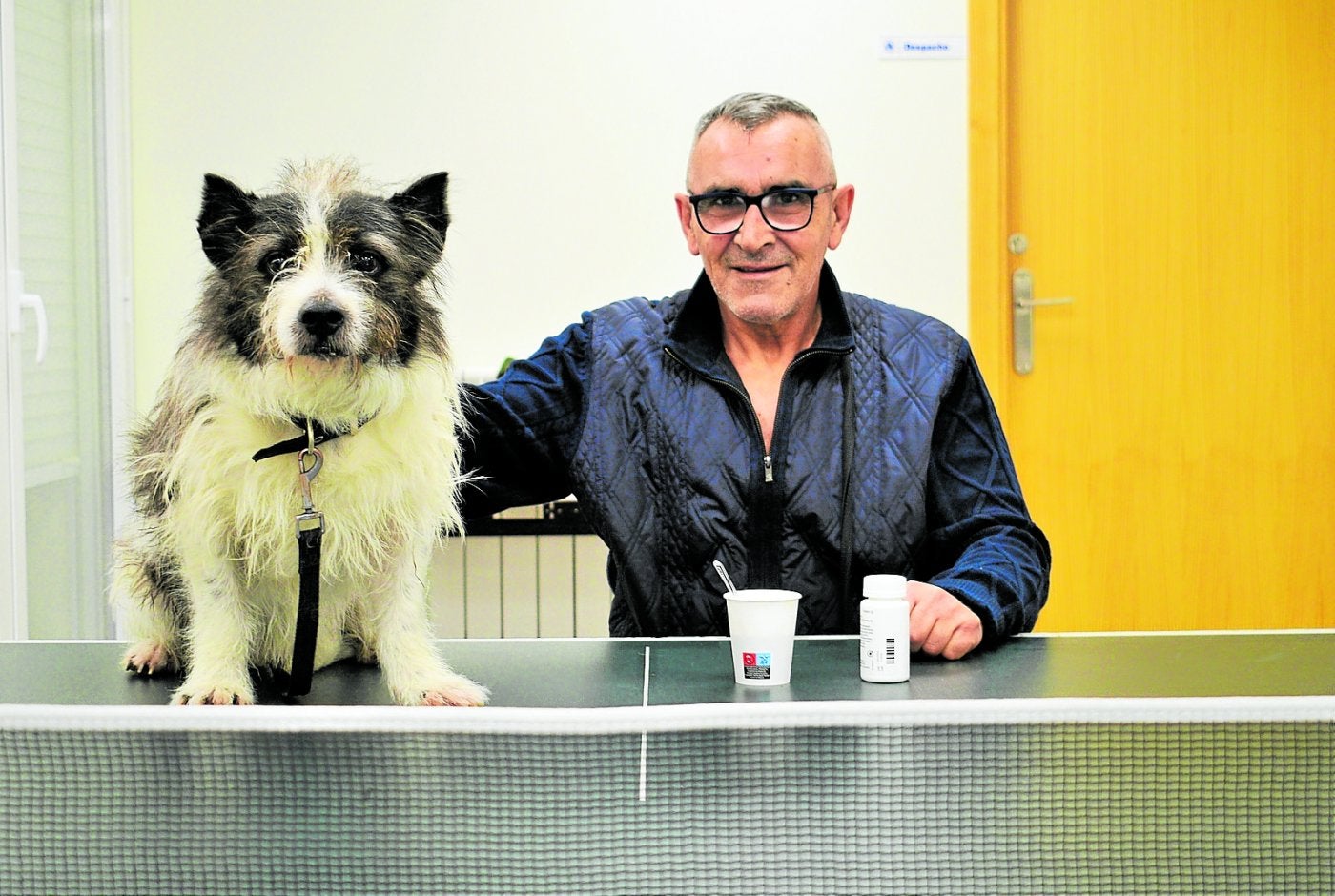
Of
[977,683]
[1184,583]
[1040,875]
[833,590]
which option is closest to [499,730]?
[1040,875]

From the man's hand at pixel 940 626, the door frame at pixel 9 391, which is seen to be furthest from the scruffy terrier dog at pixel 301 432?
the door frame at pixel 9 391

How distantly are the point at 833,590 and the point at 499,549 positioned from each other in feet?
7.34

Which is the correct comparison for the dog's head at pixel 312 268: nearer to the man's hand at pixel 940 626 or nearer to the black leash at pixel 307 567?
the black leash at pixel 307 567

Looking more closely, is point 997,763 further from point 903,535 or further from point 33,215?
point 33,215

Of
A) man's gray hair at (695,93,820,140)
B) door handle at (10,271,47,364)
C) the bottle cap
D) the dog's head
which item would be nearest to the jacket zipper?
man's gray hair at (695,93,820,140)

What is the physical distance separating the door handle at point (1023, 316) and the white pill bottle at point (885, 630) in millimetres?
3136

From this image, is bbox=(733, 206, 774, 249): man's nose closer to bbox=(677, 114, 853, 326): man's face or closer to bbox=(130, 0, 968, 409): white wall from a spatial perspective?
bbox=(677, 114, 853, 326): man's face

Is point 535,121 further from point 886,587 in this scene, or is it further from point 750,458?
point 886,587

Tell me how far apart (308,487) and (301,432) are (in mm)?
67

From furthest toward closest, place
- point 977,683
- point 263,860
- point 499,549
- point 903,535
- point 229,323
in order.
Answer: point 499,549, point 903,535, point 977,683, point 229,323, point 263,860

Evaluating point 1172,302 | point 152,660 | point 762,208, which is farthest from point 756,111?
point 1172,302

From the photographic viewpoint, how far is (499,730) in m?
1.28

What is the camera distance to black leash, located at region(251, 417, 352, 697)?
146 cm

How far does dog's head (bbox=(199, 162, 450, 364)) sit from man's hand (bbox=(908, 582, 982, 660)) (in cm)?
84
